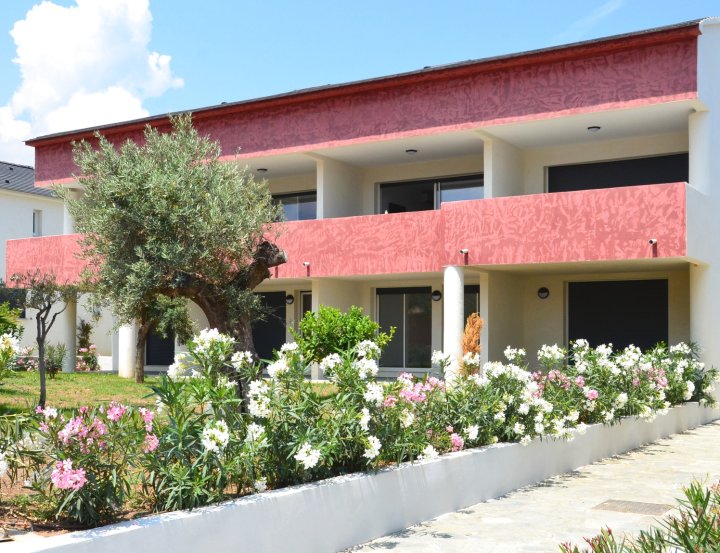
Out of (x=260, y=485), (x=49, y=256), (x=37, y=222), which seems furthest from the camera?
(x=37, y=222)

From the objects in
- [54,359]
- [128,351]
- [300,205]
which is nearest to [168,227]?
[300,205]

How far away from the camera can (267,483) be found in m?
6.59

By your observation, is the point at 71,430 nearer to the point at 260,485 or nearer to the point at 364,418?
the point at 260,485

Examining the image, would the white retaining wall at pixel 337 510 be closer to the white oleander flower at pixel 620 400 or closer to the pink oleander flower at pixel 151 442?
the pink oleander flower at pixel 151 442

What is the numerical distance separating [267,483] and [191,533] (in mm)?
1297

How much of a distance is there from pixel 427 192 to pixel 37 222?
22.6 metres

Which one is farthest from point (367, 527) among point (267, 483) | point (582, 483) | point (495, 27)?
point (495, 27)

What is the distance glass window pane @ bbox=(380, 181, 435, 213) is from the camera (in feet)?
72.0

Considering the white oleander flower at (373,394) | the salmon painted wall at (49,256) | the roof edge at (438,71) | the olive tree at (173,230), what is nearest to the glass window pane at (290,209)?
the roof edge at (438,71)

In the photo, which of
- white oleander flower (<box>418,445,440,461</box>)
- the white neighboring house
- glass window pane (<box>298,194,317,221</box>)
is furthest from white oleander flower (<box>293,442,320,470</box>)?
the white neighboring house

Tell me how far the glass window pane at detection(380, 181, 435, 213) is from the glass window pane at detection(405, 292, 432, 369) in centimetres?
234

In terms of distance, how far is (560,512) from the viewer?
789 centimetres

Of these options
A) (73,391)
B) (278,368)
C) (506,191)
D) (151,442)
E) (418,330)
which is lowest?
(73,391)

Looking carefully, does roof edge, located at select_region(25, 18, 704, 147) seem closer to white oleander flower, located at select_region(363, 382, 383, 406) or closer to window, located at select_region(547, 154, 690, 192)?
window, located at select_region(547, 154, 690, 192)
